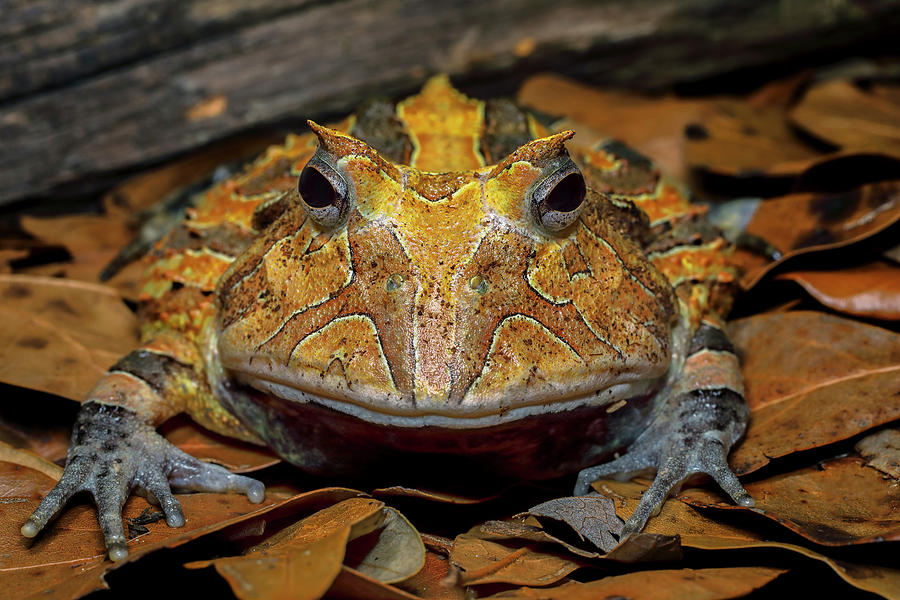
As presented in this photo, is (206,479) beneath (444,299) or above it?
beneath

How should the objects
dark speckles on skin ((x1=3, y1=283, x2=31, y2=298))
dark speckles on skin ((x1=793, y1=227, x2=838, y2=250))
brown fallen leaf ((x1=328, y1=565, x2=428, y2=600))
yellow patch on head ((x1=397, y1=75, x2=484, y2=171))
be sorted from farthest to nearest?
dark speckles on skin ((x1=793, y1=227, x2=838, y2=250)) → dark speckles on skin ((x1=3, y1=283, x2=31, y2=298)) → yellow patch on head ((x1=397, y1=75, x2=484, y2=171)) → brown fallen leaf ((x1=328, y1=565, x2=428, y2=600))

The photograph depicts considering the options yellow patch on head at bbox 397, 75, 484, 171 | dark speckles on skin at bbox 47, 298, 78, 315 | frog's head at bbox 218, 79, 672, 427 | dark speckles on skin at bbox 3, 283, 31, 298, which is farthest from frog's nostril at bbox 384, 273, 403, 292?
dark speckles on skin at bbox 3, 283, 31, 298

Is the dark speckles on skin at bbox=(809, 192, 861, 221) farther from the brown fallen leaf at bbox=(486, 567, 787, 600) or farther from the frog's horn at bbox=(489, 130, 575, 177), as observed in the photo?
the brown fallen leaf at bbox=(486, 567, 787, 600)

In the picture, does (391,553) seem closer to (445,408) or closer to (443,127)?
(445,408)

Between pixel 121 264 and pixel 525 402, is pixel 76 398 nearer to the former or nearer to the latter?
pixel 121 264

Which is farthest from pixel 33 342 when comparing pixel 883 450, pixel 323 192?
pixel 883 450

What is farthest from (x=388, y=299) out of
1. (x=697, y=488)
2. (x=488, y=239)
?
(x=697, y=488)
